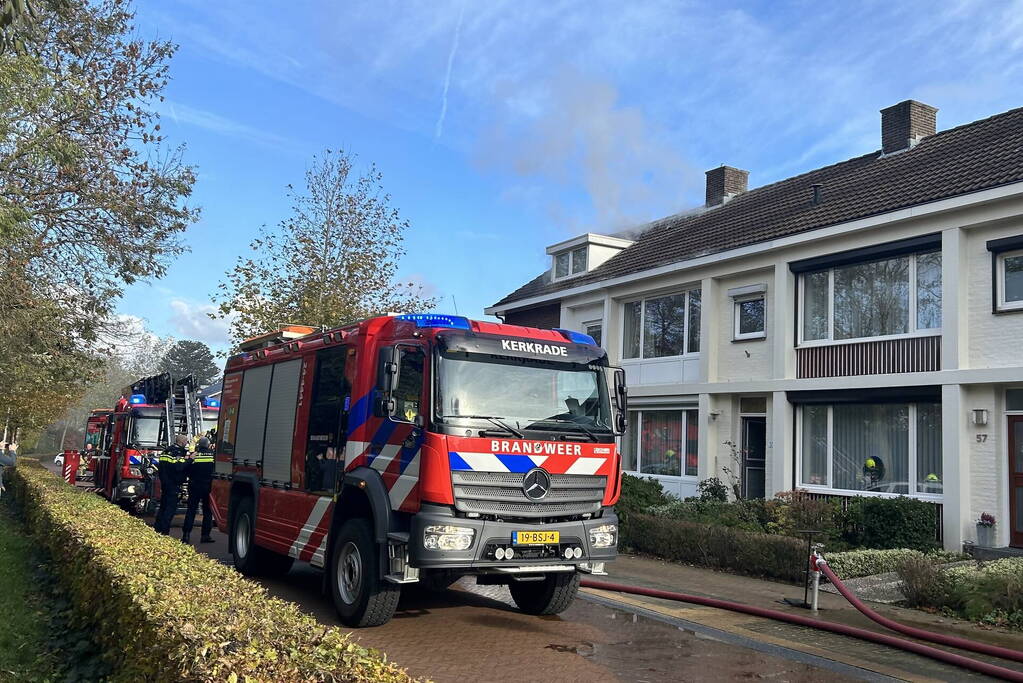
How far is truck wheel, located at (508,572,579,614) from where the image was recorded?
8.43m

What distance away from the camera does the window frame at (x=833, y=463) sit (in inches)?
566

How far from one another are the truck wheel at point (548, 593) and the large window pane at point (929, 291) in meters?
9.17

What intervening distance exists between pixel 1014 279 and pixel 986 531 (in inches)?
157

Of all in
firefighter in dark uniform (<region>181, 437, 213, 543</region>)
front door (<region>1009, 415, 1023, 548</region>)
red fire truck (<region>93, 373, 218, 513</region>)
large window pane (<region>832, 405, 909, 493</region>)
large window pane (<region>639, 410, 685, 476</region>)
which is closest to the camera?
front door (<region>1009, 415, 1023, 548</region>)

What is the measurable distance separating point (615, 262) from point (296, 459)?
1495 centimetres

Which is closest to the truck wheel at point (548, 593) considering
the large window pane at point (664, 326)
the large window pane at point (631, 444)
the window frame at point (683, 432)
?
the window frame at point (683, 432)

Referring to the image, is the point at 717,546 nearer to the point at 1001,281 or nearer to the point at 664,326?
the point at 1001,281

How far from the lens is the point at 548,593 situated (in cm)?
852

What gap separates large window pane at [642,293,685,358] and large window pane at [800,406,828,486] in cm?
401

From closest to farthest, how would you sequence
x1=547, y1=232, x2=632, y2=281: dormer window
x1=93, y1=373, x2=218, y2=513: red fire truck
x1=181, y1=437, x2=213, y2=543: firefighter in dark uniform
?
x1=181, y1=437, x2=213, y2=543: firefighter in dark uniform → x1=93, y1=373, x2=218, y2=513: red fire truck → x1=547, y1=232, x2=632, y2=281: dormer window

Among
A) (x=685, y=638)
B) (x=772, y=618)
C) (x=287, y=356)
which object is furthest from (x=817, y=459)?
(x=287, y=356)

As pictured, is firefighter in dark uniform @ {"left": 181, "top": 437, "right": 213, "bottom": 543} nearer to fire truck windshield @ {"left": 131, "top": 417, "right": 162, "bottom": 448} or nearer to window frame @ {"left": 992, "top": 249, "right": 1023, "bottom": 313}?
fire truck windshield @ {"left": 131, "top": 417, "right": 162, "bottom": 448}

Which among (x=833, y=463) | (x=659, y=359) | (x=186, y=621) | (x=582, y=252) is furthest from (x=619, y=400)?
(x=582, y=252)

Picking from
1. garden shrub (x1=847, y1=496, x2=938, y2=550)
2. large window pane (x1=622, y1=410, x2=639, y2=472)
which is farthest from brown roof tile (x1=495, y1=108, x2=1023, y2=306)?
garden shrub (x1=847, y1=496, x2=938, y2=550)
